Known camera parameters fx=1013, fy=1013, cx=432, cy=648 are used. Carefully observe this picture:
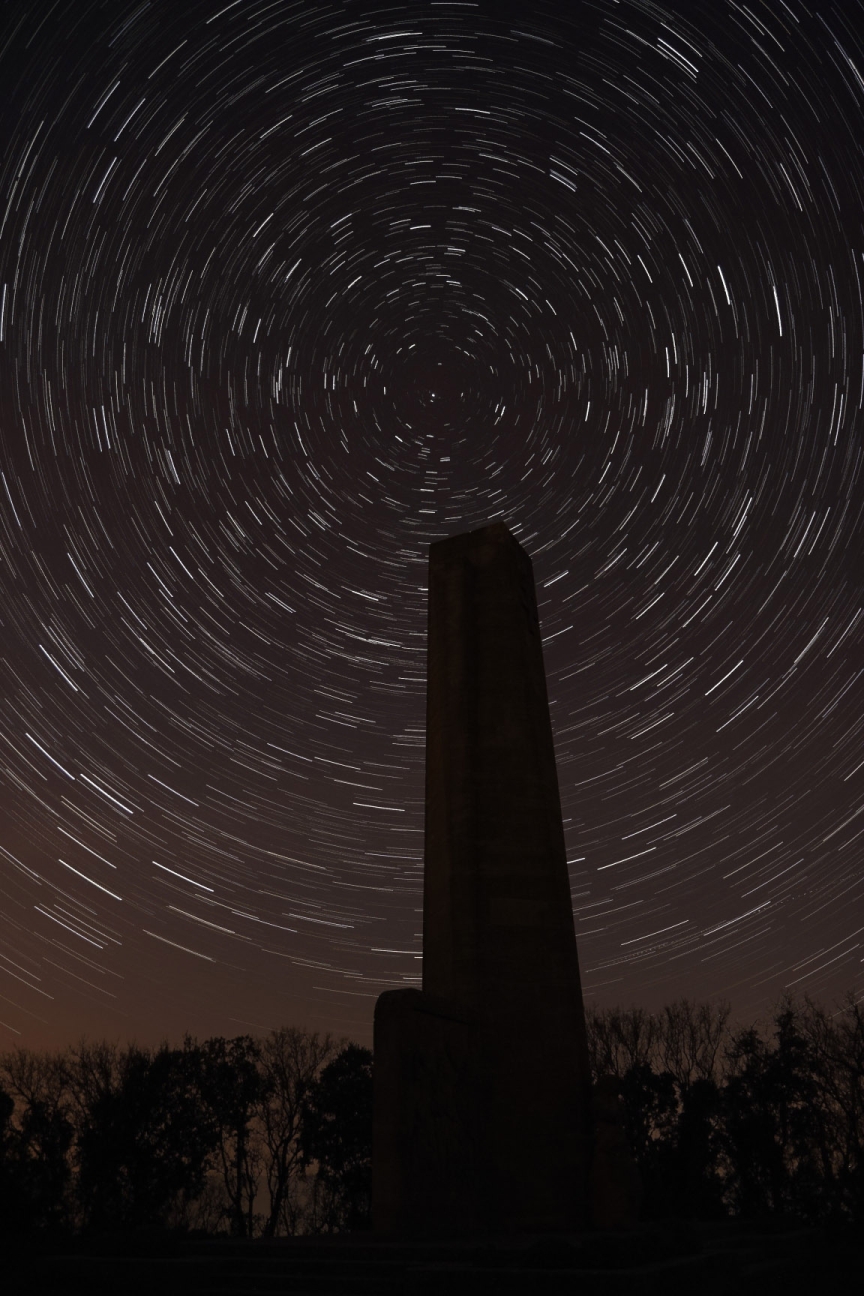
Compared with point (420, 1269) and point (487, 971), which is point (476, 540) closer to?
point (487, 971)

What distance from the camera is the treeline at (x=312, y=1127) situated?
2664 centimetres

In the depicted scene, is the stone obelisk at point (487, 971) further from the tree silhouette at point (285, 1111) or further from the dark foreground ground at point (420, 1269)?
the tree silhouette at point (285, 1111)

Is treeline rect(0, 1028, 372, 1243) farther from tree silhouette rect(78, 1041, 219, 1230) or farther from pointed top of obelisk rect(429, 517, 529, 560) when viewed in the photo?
pointed top of obelisk rect(429, 517, 529, 560)

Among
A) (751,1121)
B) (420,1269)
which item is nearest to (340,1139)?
(751,1121)

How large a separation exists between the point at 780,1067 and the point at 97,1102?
19029mm

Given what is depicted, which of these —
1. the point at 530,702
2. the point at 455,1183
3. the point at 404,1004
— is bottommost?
the point at 455,1183

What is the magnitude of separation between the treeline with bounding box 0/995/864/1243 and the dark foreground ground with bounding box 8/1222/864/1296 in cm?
1667

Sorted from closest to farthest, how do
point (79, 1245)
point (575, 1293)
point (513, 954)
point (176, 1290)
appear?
point (575, 1293), point (176, 1290), point (79, 1245), point (513, 954)

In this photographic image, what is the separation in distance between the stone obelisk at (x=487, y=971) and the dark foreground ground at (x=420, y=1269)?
1039 mm

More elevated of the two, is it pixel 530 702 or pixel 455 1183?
pixel 530 702

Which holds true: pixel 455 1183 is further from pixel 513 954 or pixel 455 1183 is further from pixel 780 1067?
pixel 780 1067

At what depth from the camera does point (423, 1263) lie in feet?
28.9

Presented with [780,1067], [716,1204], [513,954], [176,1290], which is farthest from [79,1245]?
[780,1067]

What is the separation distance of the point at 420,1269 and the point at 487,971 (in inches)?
190
